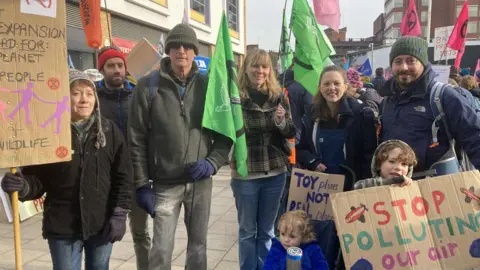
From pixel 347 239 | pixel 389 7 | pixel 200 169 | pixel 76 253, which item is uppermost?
pixel 389 7

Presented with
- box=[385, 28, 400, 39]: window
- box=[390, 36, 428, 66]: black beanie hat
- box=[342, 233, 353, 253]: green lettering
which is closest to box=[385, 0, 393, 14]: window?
box=[385, 28, 400, 39]: window

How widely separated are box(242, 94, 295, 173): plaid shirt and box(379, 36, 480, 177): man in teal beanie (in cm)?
83

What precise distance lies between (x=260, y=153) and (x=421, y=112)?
1.23m

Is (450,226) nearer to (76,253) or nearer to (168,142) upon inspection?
(168,142)

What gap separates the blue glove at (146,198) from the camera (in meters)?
Answer: 2.71

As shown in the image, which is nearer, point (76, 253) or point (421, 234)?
point (421, 234)

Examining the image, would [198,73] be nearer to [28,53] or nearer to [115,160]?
[115,160]

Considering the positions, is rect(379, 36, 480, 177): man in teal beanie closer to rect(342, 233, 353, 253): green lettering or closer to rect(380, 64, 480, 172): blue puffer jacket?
rect(380, 64, 480, 172): blue puffer jacket

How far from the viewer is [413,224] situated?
222 centimetres

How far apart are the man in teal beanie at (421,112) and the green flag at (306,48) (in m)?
1.03

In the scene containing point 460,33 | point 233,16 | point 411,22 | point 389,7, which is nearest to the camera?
point 460,33

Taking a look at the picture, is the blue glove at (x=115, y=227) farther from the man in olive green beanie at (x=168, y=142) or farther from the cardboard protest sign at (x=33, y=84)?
the cardboard protest sign at (x=33, y=84)

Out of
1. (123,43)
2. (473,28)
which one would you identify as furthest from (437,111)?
(473,28)

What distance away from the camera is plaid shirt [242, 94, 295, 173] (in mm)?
3178
